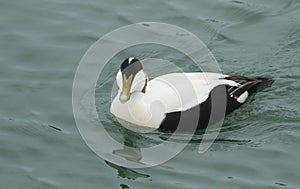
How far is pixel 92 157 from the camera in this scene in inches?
339

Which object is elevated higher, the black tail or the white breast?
the black tail

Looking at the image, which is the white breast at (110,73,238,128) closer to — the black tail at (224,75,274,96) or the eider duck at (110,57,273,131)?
the eider duck at (110,57,273,131)

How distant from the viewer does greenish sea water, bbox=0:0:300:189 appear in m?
8.29

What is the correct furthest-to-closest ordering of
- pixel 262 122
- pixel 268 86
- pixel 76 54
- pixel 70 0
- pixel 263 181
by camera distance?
pixel 70 0 → pixel 76 54 → pixel 268 86 → pixel 262 122 → pixel 263 181

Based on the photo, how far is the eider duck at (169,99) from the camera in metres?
8.96

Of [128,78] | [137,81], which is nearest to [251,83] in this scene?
[137,81]

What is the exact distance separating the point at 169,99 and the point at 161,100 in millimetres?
88

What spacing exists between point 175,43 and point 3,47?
2205mm

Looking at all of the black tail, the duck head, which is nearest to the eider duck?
the duck head

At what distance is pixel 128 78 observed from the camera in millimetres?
8852

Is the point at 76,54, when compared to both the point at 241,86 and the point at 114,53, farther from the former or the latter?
the point at 241,86

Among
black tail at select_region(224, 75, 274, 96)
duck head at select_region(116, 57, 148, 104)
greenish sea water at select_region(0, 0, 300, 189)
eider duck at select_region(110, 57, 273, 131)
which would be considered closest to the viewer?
greenish sea water at select_region(0, 0, 300, 189)

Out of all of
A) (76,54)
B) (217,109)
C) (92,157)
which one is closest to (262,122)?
(217,109)

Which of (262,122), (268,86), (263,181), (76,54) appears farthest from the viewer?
(76,54)
